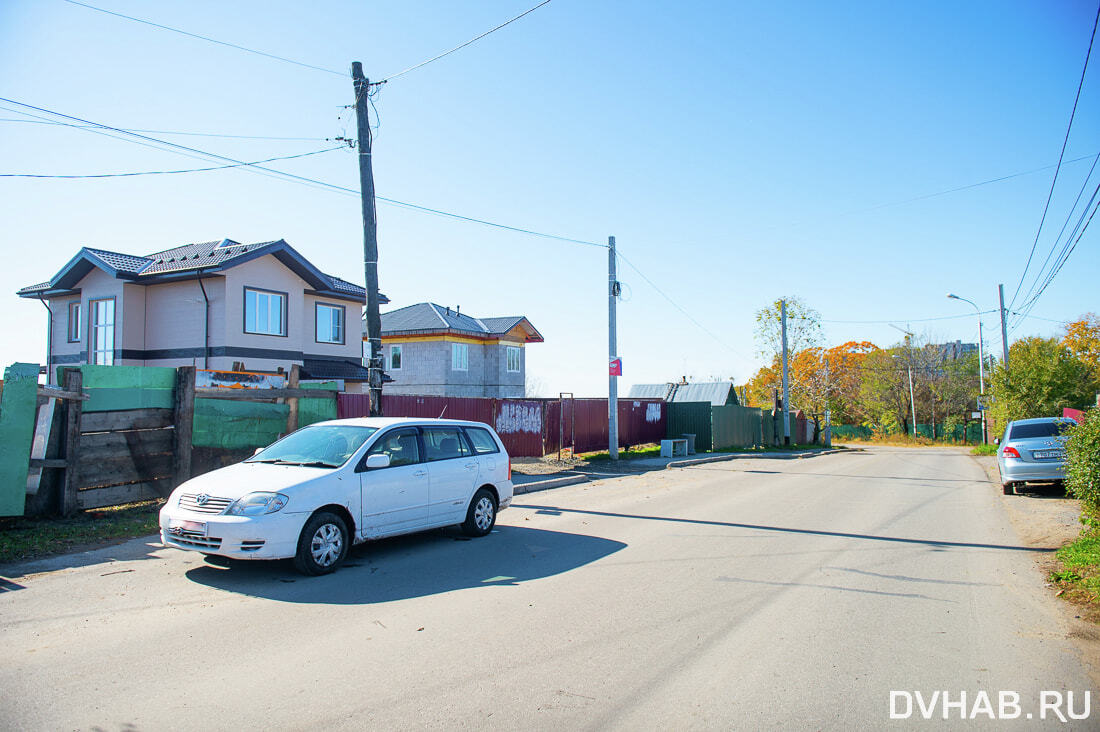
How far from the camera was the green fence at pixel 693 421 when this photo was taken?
31.6m

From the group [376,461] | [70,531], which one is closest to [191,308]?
[70,531]

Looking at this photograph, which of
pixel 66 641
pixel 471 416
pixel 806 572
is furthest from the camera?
pixel 471 416

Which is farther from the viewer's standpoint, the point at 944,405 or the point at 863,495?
the point at 944,405

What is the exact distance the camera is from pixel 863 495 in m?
14.8

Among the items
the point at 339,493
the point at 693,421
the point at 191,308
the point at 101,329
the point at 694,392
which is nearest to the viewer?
the point at 339,493

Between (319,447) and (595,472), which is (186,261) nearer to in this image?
(595,472)

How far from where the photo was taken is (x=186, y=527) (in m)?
7.02

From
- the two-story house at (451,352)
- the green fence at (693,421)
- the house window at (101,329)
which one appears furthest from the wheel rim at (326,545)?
the two-story house at (451,352)

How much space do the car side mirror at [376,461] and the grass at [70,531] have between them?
357 centimetres

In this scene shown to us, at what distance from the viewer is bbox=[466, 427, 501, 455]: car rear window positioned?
9.69 meters

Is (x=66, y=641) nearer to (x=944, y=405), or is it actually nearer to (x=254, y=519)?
(x=254, y=519)

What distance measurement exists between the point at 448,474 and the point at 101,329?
2040 centimetres

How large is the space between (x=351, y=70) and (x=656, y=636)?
480 inches

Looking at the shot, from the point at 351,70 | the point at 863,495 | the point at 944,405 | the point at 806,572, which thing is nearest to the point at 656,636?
the point at 806,572
